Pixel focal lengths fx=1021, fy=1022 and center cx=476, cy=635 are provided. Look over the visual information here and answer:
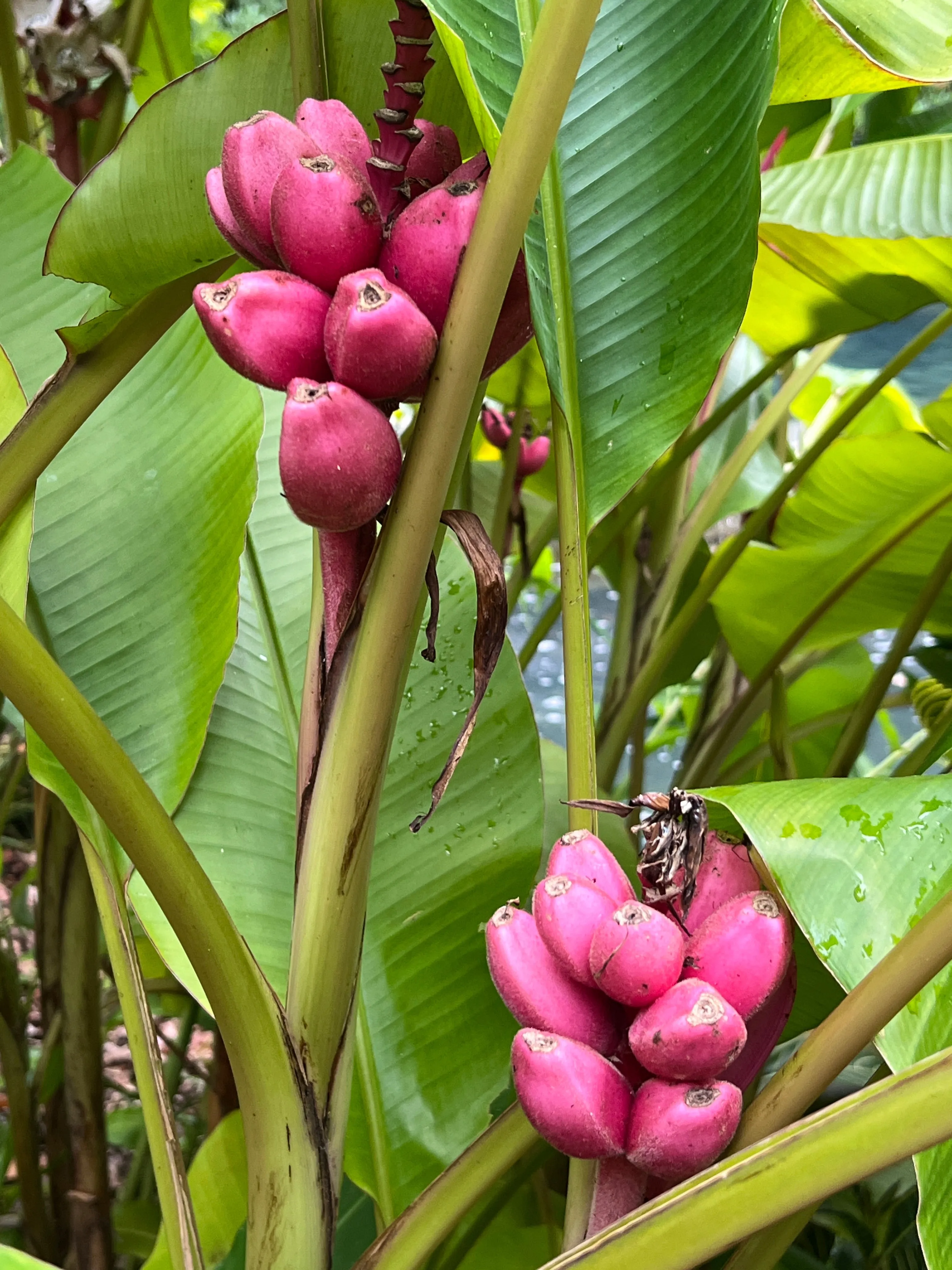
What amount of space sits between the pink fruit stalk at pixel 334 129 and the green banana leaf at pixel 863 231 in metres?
0.21

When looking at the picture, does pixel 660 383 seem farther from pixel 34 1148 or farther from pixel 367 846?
pixel 34 1148

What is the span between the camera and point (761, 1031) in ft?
0.98

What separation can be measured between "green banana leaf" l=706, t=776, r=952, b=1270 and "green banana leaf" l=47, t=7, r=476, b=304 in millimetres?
275

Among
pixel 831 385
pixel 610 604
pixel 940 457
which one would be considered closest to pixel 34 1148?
pixel 940 457

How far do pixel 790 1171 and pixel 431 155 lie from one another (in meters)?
0.28

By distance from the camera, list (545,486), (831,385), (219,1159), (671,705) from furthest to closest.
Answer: (671,705)
(831,385)
(545,486)
(219,1159)

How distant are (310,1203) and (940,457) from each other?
65 centimetres

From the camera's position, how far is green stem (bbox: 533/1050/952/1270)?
0.21 metres

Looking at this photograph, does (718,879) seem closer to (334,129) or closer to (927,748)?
(334,129)

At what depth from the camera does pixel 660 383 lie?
15.6 inches

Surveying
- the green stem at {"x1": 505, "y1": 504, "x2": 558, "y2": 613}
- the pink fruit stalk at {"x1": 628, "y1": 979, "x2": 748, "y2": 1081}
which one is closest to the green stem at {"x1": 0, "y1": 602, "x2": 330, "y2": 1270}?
the pink fruit stalk at {"x1": 628, "y1": 979, "x2": 748, "y2": 1081}

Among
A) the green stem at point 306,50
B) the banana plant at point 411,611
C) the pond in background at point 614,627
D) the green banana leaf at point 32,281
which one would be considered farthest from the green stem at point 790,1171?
the pond in background at point 614,627

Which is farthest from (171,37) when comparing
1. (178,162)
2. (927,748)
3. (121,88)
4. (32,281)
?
(927,748)

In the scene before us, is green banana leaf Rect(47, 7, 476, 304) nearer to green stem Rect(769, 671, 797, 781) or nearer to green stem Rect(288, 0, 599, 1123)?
green stem Rect(288, 0, 599, 1123)
